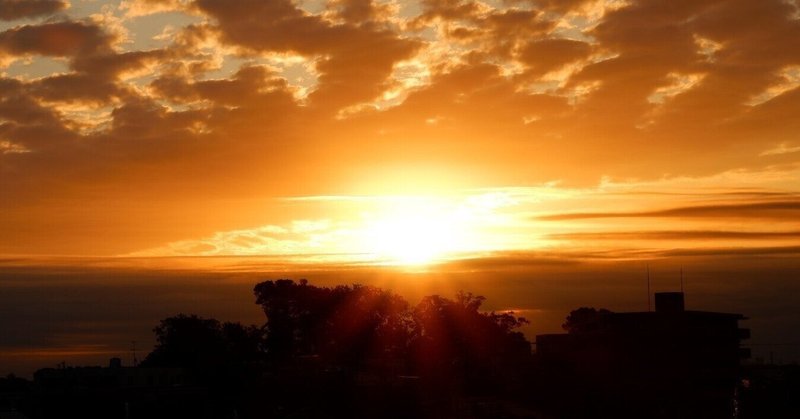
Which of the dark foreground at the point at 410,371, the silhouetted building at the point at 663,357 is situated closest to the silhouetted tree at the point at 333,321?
the dark foreground at the point at 410,371

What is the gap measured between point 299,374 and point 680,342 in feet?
156

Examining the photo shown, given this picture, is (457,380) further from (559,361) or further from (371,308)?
(371,308)

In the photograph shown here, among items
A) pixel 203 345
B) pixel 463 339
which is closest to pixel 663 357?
pixel 463 339

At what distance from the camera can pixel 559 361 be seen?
124m

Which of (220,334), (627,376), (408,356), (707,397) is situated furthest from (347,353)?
(707,397)

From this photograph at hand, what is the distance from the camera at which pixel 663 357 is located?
126 metres

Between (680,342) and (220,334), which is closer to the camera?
(680,342)

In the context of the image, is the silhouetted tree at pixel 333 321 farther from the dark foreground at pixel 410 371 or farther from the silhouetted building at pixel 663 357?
the silhouetted building at pixel 663 357

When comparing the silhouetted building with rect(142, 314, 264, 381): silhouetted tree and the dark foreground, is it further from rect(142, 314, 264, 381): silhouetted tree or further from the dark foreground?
rect(142, 314, 264, 381): silhouetted tree

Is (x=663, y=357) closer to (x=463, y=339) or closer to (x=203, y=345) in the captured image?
(x=463, y=339)

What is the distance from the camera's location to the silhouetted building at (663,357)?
118625mm

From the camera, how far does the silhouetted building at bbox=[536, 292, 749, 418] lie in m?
119

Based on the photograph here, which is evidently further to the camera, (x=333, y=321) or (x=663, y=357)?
(x=333, y=321)

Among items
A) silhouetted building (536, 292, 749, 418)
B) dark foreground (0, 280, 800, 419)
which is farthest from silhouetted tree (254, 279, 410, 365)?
silhouetted building (536, 292, 749, 418)
